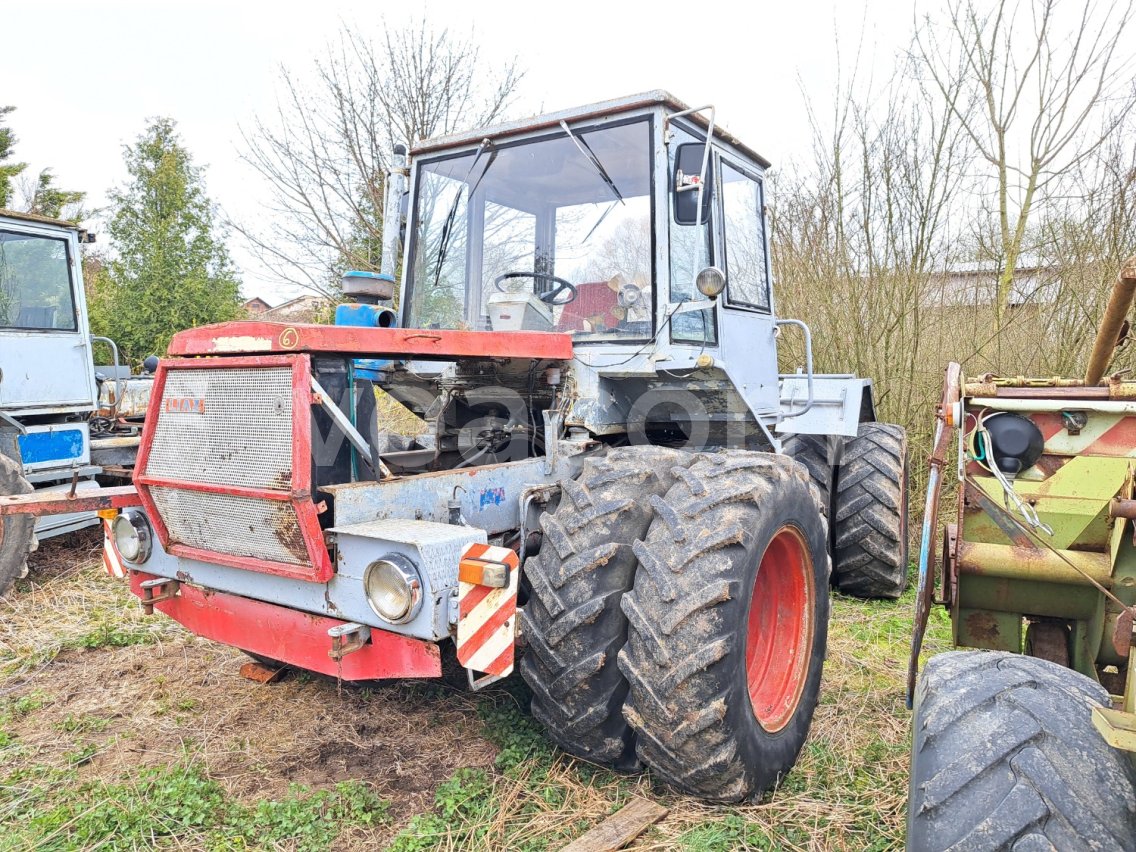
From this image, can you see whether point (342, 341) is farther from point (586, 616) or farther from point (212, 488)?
point (586, 616)

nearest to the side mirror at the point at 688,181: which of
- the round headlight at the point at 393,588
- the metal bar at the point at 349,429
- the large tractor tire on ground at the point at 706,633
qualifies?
the large tractor tire on ground at the point at 706,633

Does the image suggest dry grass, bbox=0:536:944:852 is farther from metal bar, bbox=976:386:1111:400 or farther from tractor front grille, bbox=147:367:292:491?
metal bar, bbox=976:386:1111:400

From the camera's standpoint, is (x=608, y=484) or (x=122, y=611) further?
(x=122, y=611)

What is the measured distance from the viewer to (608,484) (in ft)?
9.47

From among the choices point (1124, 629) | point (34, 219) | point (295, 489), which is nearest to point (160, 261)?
point (34, 219)

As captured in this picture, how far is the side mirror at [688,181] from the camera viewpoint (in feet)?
11.4

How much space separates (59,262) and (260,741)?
5.12m

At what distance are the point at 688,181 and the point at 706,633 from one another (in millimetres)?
1947

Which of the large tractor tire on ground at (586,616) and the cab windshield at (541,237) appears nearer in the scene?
the large tractor tire on ground at (586,616)

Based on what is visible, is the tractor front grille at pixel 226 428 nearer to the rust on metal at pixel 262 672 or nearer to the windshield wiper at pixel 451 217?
the rust on metal at pixel 262 672

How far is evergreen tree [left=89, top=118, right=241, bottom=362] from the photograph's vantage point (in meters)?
15.6

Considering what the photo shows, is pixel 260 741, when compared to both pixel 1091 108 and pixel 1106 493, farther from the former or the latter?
pixel 1091 108

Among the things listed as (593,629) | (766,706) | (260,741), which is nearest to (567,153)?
(593,629)

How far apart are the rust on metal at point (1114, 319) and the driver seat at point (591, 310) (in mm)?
1875
